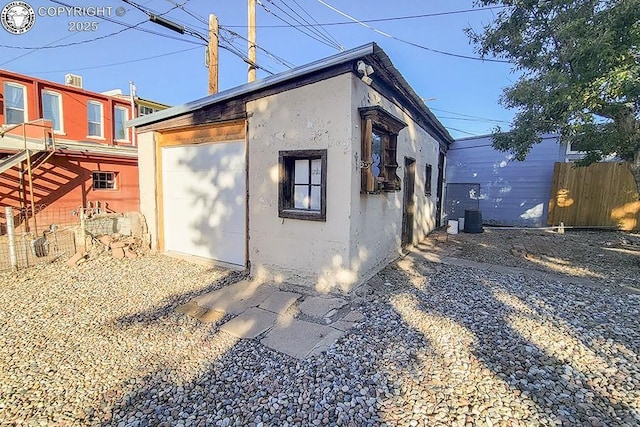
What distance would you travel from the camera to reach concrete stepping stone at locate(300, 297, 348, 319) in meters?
3.73

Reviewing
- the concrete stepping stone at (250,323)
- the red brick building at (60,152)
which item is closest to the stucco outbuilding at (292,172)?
the concrete stepping stone at (250,323)

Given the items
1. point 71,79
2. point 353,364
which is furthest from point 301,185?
point 71,79

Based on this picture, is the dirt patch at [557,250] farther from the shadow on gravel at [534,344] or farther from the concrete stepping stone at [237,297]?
the concrete stepping stone at [237,297]

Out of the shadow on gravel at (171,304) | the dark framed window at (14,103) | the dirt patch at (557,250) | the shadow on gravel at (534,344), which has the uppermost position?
the dark framed window at (14,103)

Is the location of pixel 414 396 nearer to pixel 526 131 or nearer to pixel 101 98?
pixel 526 131

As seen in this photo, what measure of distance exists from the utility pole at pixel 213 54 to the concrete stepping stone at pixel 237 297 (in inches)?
197

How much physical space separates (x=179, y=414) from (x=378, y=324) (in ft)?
6.72

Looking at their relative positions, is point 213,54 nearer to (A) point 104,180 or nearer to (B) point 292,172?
(B) point 292,172

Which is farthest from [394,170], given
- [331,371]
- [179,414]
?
[179,414]

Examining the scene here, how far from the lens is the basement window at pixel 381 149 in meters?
4.12

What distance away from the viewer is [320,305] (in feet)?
12.8

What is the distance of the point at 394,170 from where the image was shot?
5.15 metres

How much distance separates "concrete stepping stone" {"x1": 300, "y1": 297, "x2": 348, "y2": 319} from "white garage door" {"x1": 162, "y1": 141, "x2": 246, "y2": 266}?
175 centimetres

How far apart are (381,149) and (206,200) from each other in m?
3.27
